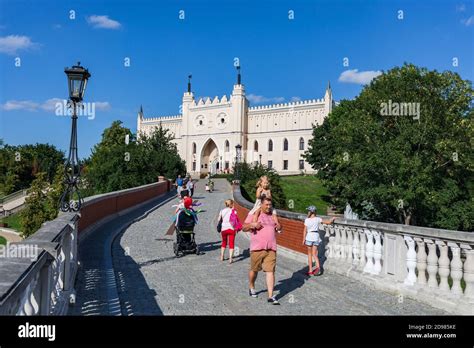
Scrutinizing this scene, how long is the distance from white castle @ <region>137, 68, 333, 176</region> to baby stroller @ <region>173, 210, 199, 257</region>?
69.2 meters

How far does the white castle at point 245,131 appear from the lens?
272 ft

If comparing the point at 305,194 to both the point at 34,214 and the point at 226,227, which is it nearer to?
the point at 34,214

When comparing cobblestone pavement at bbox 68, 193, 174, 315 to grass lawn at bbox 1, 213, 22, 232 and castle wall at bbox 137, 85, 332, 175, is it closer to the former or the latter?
grass lawn at bbox 1, 213, 22, 232

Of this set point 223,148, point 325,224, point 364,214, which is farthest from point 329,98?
point 325,224

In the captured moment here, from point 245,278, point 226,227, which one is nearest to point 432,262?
point 245,278

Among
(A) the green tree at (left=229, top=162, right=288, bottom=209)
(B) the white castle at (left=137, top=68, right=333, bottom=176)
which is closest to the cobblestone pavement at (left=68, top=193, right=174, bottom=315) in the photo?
(A) the green tree at (left=229, top=162, right=288, bottom=209)

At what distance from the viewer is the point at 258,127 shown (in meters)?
87.6

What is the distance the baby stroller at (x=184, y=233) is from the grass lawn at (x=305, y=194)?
3864 centimetres

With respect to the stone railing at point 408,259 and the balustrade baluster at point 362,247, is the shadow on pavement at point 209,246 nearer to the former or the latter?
the stone railing at point 408,259

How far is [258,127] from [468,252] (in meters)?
82.2

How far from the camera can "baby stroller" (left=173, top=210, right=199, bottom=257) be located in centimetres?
1156

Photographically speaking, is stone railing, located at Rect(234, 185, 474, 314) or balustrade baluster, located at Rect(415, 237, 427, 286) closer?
stone railing, located at Rect(234, 185, 474, 314)

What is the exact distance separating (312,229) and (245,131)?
79.2m
